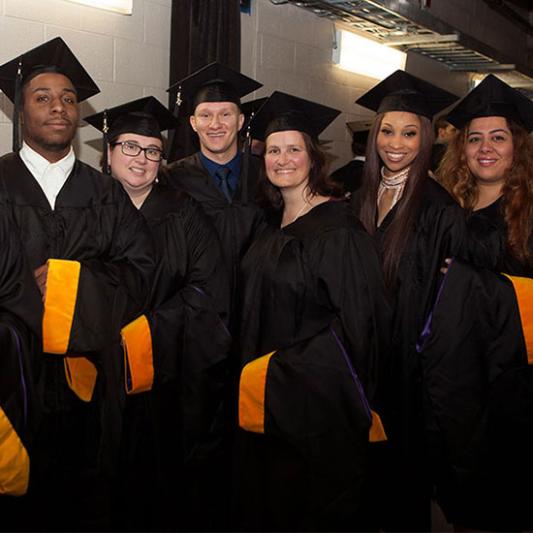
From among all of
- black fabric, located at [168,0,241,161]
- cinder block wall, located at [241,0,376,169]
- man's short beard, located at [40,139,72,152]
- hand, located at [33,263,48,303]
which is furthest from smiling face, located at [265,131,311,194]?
cinder block wall, located at [241,0,376,169]

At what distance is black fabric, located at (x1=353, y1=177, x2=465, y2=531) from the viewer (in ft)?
9.68

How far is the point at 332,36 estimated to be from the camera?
248 inches

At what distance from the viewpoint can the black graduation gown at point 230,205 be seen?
3332mm

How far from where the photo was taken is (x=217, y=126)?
354cm

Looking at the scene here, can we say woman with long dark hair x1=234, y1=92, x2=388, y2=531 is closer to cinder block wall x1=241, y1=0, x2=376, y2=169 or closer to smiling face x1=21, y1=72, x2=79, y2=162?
smiling face x1=21, y1=72, x2=79, y2=162

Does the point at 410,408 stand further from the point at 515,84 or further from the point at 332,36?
the point at 515,84

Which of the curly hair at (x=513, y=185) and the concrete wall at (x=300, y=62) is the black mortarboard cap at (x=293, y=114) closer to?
the curly hair at (x=513, y=185)

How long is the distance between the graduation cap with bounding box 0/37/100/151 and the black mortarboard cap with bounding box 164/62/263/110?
74cm

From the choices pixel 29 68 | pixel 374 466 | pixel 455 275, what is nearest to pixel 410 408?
pixel 374 466

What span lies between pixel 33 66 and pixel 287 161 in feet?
3.70

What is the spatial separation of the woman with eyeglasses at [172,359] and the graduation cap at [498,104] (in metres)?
1.34

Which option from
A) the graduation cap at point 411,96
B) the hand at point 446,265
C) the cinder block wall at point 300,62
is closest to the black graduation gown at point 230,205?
the graduation cap at point 411,96

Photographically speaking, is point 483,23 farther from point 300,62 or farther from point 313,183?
point 313,183

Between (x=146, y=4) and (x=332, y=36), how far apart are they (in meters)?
2.45
